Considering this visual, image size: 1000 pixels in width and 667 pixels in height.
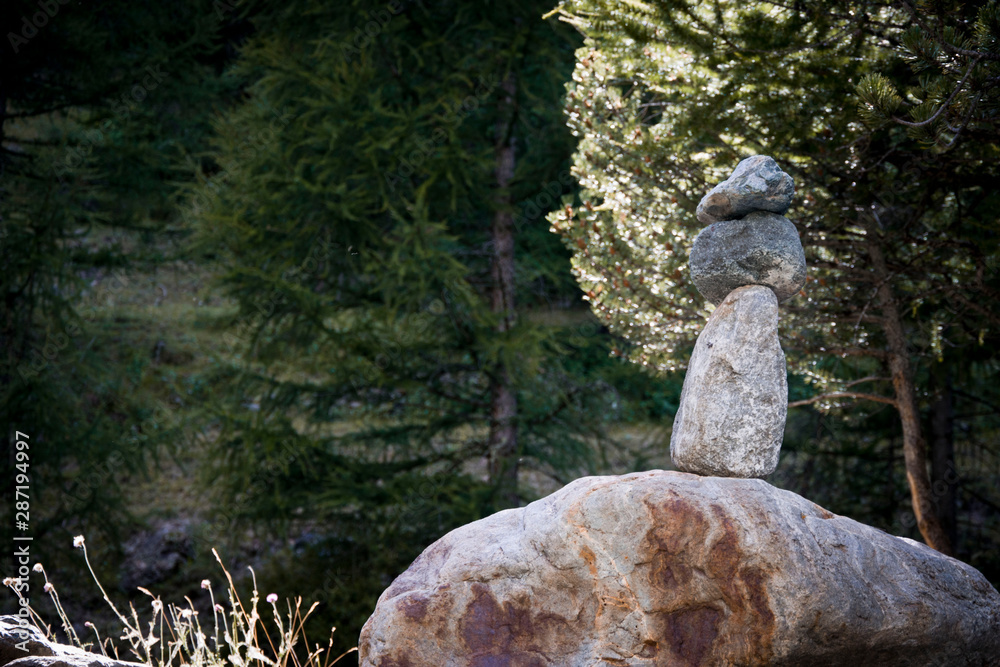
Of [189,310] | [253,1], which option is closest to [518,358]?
[253,1]

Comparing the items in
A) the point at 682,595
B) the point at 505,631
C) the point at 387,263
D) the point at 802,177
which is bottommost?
the point at 505,631

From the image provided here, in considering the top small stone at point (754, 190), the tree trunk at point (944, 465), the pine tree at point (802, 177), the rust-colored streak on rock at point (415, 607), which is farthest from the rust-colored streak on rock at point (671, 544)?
the tree trunk at point (944, 465)

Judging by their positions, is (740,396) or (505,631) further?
(740,396)

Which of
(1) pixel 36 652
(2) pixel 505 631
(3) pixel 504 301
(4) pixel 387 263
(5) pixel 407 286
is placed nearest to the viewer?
(1) pixel 36 652

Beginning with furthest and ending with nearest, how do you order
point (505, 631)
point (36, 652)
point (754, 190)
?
point (754, 190) < point (505, 631) < point (36, 652)

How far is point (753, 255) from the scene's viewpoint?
4.67m

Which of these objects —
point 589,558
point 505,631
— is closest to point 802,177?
point 589,558

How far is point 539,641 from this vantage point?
4336mm

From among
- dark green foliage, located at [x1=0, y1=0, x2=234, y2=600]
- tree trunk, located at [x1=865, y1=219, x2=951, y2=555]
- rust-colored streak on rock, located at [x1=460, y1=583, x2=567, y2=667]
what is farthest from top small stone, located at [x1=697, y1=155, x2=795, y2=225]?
dark green foliage, located at [x1=0, y1=0, x2=234, y2=600]

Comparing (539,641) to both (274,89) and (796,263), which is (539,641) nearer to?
(796,263)

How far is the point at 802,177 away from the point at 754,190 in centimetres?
200

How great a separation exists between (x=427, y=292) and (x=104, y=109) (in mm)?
5430

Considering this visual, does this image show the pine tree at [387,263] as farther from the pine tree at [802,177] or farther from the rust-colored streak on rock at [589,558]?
the rust-colored streak on rock at [589,558]

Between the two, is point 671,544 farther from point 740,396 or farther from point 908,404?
point 908,404
